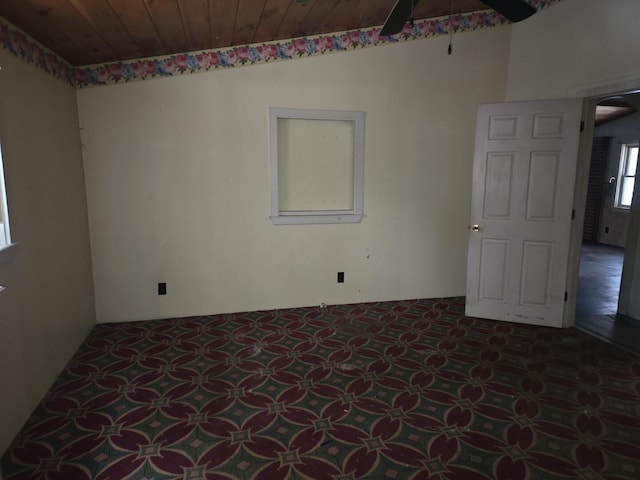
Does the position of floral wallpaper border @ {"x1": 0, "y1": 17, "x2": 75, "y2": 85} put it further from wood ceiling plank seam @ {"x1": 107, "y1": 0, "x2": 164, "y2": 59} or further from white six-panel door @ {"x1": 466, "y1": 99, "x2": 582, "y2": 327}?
white six-panel door @ {"x1": 466, "y1": 99, "x2": 582, "y2": 327}

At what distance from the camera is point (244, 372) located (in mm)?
2959

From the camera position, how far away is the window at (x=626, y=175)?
783 cm

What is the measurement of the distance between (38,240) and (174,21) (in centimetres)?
173

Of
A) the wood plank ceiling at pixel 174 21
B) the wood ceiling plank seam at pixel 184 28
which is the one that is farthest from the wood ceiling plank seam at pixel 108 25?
the wood ceiling plank seam at pixel 184 28

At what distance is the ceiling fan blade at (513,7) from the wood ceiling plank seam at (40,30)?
2572mm

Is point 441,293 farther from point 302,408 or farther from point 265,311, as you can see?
point 302,408

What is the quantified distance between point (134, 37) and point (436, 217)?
3.28m

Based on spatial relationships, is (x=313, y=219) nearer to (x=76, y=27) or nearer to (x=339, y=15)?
(x=339, y=15)

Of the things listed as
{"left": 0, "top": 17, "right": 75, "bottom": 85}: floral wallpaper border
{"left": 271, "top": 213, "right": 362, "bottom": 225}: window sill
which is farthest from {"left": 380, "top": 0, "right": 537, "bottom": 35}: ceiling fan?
{"left": 0, "top": 17, "right": 75, "bottom": 85}: floral wallpaper border

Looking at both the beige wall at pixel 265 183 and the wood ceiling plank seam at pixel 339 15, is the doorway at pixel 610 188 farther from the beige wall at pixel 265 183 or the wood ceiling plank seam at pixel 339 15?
the wood ceiling plank seam at pixel 339 15

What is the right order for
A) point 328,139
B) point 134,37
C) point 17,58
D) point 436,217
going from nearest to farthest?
point 17,58, point 134,37, point 328,139, point 436,217

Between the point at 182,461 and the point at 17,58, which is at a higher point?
the point at 17,58

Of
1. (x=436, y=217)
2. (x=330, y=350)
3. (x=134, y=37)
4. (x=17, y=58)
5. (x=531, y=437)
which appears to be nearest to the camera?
(x=531, y=437)

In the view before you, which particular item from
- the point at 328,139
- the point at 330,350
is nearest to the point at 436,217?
the point at 328,139
